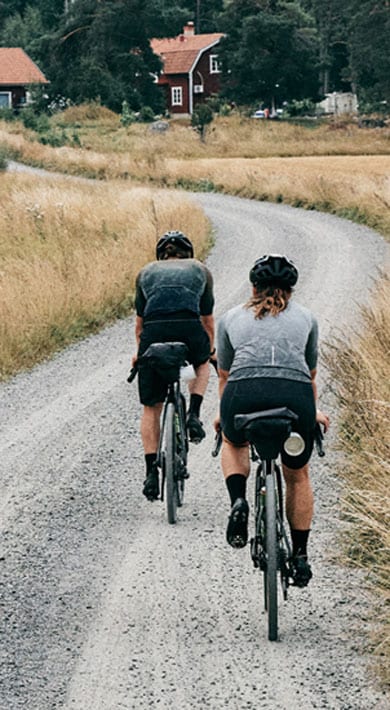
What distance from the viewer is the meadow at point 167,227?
7355 millimetres

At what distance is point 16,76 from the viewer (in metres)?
88.0

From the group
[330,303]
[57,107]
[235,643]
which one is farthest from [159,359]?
[57,107]

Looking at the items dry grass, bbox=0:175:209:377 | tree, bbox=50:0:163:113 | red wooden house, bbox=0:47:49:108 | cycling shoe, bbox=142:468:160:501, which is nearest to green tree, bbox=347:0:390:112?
tree, bbox=50:0:163:113

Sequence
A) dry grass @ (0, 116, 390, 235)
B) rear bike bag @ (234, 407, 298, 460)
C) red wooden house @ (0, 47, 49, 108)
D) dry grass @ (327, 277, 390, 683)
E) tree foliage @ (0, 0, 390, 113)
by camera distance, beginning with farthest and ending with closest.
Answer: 1. red wooden house @ (0, 47, 49, 108)
2. tree foliage @ (0, 0, 390, 113)
3. dry grass @ (0, 116, 390, 235)
4. dry grass @ (327, 277, 390, 683)
5. rear bike bag @ (234, 407, 298, 460)

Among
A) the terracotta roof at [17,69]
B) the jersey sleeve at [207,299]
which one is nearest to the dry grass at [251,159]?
the jersey sleeve at [207,299]

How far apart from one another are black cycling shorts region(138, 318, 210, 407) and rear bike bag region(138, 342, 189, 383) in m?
0.11

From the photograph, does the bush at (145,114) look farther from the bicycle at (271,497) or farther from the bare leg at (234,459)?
the bicycle at (271,497)

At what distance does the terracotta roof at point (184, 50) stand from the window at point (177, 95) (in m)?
1.41

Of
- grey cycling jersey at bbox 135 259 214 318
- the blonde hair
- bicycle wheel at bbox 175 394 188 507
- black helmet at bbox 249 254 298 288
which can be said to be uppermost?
black helmet at bbox 249 254 298 288

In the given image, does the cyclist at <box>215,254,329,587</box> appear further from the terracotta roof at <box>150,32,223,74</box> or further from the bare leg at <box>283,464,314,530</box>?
the terracotta roof at <box>150,32,223,74</box>

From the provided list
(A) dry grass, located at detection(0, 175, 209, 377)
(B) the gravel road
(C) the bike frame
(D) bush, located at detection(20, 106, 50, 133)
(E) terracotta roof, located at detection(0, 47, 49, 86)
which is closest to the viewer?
(B) the gravel road

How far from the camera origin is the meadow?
7.36 m

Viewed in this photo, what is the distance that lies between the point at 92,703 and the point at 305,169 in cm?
3758

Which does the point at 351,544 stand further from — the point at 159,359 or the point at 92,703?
the point at 92,703
